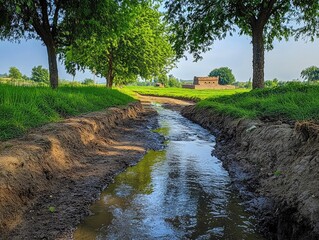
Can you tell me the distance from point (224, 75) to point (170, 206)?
155638mm

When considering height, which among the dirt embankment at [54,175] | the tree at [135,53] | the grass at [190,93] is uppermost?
the tree at [135,53]

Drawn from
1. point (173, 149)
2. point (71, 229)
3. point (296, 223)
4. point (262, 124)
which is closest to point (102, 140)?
point (173, 149)

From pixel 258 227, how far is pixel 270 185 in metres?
1.17

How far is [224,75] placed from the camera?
155750mm

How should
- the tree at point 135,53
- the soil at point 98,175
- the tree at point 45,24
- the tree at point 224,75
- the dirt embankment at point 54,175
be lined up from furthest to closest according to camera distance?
the tree at point 224,75 < the tree at point 135,53 < the tree at point 45,24 < the dirt embankment at point 54,175 < the soil at point 98,175

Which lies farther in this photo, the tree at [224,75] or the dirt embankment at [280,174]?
the tree at [224,75]

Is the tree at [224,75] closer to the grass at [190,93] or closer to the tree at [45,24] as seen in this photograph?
the grass at [190,93]

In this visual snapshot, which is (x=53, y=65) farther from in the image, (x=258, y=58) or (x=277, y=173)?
(x=277, y=173)

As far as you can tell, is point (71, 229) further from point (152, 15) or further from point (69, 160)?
point (152, 15)

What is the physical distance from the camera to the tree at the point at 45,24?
15.3 meters

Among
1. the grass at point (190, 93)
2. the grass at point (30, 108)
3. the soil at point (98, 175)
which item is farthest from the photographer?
the grass at point (190, 93)

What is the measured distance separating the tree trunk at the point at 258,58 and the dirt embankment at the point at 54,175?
36.8 feet

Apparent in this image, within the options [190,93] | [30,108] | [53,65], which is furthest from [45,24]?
[190,93]

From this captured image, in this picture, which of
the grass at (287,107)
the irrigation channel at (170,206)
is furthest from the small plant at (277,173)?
the grass at (287,107)
